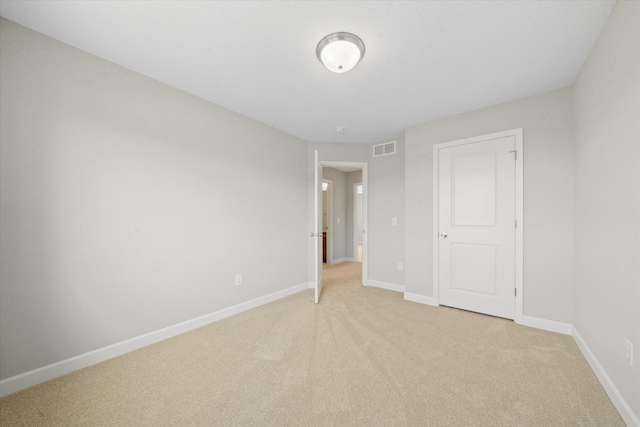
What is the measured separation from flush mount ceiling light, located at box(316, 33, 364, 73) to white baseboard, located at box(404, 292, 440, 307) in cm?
296

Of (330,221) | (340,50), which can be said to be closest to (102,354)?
(340,50)

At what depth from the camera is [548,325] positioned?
100 inches

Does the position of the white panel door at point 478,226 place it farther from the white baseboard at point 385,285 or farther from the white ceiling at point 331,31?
the white baseboard at point 385,285

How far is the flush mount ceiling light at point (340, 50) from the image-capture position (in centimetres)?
178

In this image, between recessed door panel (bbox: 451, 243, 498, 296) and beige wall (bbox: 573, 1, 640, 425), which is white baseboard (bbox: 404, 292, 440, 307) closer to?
recessed door panel (bbox: 451, 243, 498, 296)

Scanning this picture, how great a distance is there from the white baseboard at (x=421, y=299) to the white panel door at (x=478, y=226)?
120mm

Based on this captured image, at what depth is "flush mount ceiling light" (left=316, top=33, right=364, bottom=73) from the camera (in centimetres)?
178

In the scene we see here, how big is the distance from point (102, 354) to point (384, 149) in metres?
4.22

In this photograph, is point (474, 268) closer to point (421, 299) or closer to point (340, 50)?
point (421, 299)

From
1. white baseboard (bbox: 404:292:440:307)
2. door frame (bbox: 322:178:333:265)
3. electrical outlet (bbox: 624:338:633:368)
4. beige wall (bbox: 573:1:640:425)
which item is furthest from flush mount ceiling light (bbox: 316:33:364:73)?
door frame (bbox: 322:178:333:265)

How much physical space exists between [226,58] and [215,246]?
1.88 m

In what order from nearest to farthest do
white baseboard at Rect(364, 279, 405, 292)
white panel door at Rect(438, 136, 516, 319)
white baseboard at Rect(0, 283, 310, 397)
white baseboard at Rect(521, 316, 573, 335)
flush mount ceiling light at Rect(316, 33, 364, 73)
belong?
white baseboard at Rect(0, 283, 310, 397) < flush mount ceiling light at Rect(316, 33, 364, 73) < white baseboard at Rect(521, 316, 573, 335) < white panel door at Rect(438, 136, 516, 319) < white baseboard at Rect(364, 279, 405, 292)

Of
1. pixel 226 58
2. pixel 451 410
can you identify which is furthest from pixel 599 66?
pixel 226 58

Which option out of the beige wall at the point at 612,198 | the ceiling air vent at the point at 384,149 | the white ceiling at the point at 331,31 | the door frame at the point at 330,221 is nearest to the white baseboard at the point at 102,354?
the white ceiling at the point at 331,31
